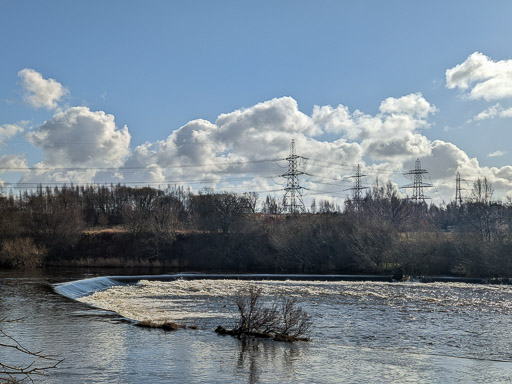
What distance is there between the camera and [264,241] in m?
66.1

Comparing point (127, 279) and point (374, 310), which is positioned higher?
point (127, 279)

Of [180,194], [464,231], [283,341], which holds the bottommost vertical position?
[283,341]

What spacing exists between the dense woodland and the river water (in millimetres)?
18325

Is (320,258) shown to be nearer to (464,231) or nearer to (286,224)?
(286,224)

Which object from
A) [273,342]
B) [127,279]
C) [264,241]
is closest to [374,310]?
[273,342]

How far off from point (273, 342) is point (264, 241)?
46883 millimetres

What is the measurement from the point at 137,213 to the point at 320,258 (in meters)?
31.1

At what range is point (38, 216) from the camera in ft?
228

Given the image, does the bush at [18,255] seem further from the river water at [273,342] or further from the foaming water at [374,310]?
the river water at [273,342]

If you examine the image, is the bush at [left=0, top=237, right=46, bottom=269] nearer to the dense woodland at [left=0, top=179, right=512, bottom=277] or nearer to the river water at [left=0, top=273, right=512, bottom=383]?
Answer: the dense woodland at [left=0, top=179, right=512, bottom=277]

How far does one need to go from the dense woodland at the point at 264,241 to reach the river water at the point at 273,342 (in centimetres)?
1832

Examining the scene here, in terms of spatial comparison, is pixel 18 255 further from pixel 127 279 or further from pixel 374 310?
pixel 374 310

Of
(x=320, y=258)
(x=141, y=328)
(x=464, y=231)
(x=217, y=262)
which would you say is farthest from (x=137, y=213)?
(x=141, y=328)

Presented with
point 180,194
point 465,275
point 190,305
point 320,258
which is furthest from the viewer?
point 180,194
